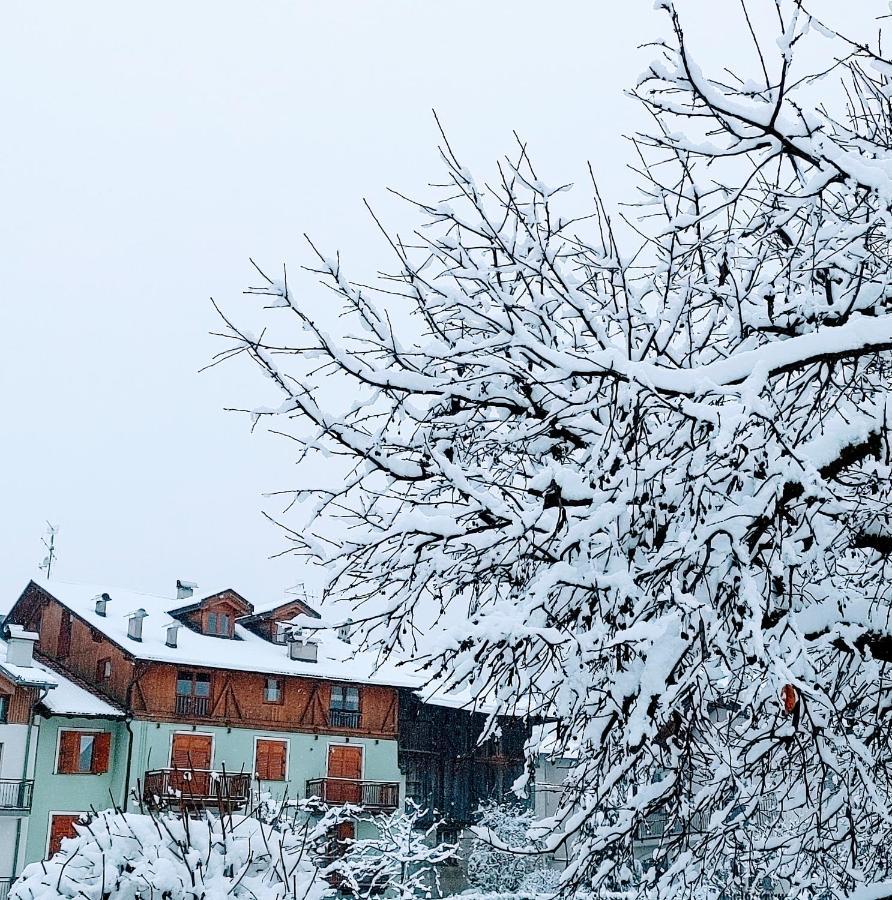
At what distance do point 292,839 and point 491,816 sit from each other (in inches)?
1117

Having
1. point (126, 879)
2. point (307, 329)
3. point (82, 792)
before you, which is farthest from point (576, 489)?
point (82, 792)

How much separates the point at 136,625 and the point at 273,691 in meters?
5.39

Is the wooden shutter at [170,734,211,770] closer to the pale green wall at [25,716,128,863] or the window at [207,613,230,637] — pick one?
the pale green wall at [25,716,128,863]

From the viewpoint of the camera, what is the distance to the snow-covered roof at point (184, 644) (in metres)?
34.4

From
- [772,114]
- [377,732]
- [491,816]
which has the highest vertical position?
[772,114]

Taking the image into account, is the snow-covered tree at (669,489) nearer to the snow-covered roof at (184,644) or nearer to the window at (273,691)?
the snow-covered roof at (184,644)

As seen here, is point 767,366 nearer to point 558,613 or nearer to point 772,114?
point 772,114

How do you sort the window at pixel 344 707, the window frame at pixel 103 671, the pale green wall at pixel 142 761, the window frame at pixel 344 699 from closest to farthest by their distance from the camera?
the pale green wall at pixel 142 761, the window frame at pixel 103 671, the window at pixel 344 707, the window frame at pixel 344 699

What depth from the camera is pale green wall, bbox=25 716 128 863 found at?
98.9 feet

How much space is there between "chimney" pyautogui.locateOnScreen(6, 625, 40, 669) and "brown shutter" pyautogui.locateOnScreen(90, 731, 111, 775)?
3.26 meters

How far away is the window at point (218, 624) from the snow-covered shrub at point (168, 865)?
31.0 metres

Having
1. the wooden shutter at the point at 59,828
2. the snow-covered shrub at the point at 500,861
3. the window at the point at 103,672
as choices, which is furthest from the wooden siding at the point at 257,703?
the snow-covered shrub at the point at 500,861

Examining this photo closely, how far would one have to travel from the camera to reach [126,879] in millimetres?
6742

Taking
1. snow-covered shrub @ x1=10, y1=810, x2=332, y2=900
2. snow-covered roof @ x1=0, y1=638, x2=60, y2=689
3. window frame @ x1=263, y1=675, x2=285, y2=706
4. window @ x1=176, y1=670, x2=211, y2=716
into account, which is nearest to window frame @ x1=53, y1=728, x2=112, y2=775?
snow-covered roof @ x1=0, y1=638, x2=60, y2=689
